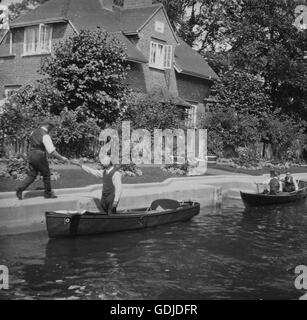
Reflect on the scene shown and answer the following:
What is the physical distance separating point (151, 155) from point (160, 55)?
30.4 ft

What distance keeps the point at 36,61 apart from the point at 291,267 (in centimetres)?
2267

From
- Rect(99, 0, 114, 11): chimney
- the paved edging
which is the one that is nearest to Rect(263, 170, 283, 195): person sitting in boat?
the paved edging

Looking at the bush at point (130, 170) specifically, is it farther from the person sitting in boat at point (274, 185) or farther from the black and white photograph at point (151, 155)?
the person sitting in boat at point (274, 185)

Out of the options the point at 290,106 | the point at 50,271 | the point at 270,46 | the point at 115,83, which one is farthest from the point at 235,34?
the point at 50,271

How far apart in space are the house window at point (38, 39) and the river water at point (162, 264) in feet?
58.8

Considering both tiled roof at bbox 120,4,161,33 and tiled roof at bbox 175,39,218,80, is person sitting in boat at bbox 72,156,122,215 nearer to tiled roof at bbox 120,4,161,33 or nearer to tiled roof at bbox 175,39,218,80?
tiled roof at bbox 120,4,161,33

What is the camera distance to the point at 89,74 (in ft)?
83.4

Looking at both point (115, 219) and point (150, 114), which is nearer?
point (115, 219)

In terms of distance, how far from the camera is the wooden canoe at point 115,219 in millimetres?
12414

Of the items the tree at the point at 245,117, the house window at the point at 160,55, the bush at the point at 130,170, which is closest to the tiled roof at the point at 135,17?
the house window at the point at 160,55

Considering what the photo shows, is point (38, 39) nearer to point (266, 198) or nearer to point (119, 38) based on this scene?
point (119, 38)

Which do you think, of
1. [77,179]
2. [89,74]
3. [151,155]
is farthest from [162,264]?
[89,74]

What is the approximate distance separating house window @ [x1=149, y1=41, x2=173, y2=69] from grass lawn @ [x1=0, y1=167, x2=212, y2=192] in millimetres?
10977
